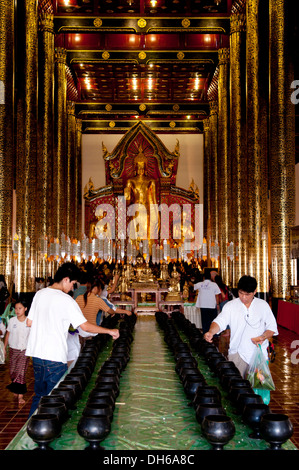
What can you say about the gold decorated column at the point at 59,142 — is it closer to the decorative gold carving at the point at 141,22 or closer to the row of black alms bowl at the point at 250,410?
the decorative gold carving at the point at 141,22

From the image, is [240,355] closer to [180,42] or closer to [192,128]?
[180,42]

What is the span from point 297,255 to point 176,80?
15827mm

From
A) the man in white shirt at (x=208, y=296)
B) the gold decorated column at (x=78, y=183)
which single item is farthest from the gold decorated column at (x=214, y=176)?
the man in white shirt at (x=208, y=296)

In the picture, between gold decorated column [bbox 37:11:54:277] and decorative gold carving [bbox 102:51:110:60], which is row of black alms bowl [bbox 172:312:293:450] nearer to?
gold decorated column [bbox 37:11:54:277]

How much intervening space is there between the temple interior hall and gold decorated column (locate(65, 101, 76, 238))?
0.12 meters

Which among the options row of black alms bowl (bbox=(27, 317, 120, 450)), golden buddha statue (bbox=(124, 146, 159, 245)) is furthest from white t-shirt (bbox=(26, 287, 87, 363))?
golden buddha statue (bbox=(124, 146, 159, 245))

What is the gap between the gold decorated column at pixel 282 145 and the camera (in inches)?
494

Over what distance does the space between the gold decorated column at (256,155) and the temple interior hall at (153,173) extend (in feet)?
0.18

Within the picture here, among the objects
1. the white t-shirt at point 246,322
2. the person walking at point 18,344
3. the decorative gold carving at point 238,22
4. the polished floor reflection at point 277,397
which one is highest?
the decorative gold carving at point 238,22

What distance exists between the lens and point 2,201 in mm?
11359

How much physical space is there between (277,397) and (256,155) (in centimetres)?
1042

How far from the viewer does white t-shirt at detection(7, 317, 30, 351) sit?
580 centimetres

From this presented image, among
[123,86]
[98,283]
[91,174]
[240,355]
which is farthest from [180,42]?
[240,355]

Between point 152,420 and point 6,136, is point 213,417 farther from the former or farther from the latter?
point 6,136
